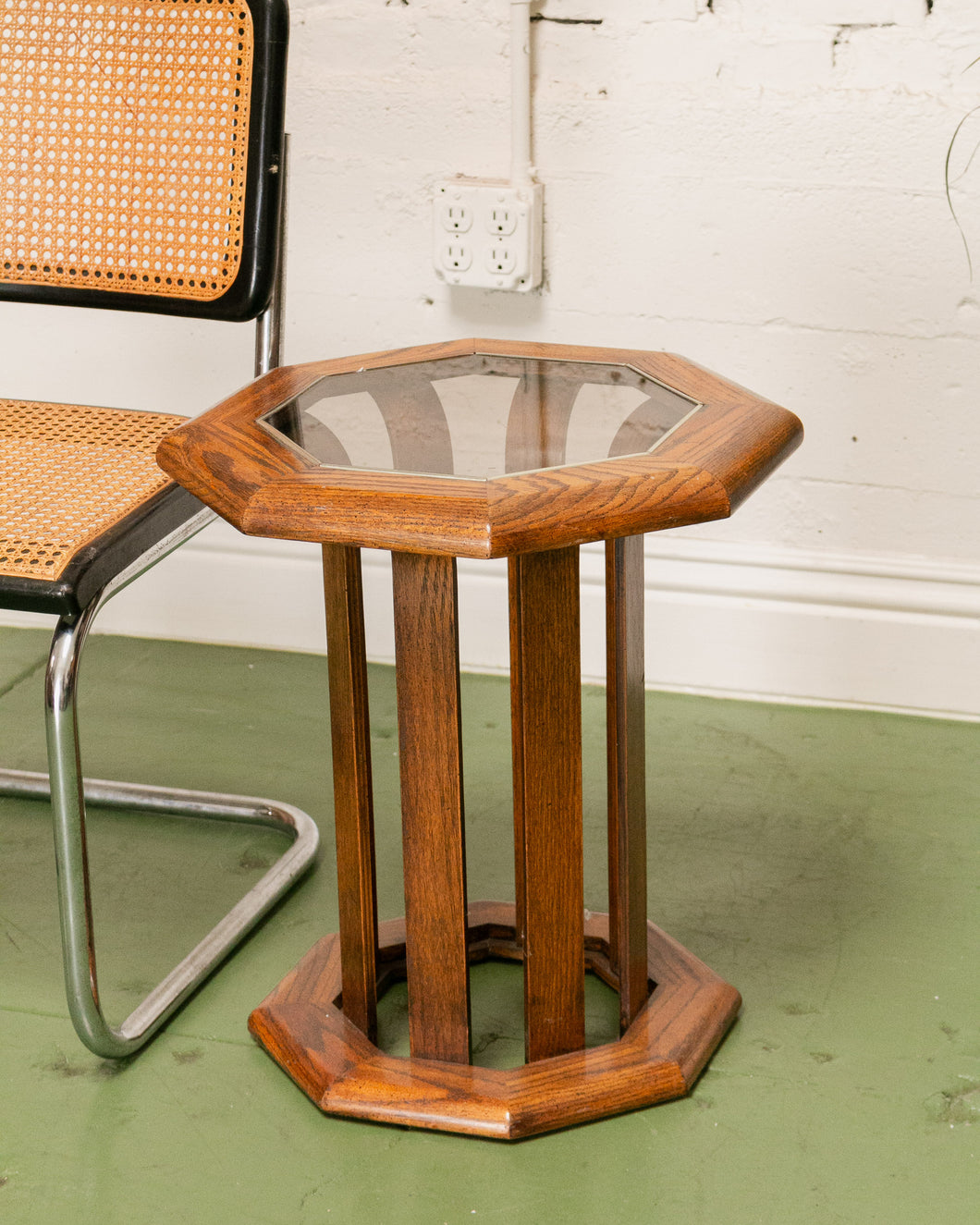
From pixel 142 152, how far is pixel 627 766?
0.76 meters

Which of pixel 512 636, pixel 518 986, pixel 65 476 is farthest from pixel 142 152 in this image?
pixel 518 986

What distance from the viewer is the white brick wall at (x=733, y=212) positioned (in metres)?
1.66

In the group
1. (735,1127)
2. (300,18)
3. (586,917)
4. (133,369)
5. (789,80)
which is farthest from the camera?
(133,369)

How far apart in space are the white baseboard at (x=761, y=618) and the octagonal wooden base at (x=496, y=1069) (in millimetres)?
622

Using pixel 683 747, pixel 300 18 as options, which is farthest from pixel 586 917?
pixel 300 18

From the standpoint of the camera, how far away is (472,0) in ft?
5.67

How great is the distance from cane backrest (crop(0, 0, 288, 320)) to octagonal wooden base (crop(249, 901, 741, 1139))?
652 mm

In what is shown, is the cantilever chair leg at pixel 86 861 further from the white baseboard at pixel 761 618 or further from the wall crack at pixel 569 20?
the wall crack at pixel 569 20

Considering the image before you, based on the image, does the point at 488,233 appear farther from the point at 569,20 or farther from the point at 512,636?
the point at 512,636

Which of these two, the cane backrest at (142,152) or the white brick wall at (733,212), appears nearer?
the cane backrest at (142,152)

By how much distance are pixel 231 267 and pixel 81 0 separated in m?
Answer: 0.31

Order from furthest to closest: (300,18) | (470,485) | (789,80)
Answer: (300,18)
(789,80)
(470,485)

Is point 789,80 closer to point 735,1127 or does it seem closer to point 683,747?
point 683,747

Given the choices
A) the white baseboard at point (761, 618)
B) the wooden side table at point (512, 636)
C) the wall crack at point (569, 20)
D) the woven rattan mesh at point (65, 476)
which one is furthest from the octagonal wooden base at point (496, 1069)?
the wall crack at point (569, 20)
